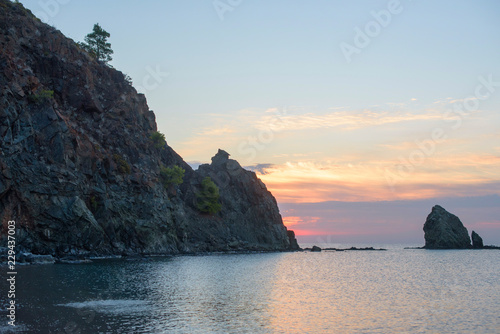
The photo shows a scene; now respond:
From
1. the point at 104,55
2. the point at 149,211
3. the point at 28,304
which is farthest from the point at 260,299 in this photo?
the point at 104,55

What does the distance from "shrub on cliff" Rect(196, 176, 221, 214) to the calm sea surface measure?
69.3m

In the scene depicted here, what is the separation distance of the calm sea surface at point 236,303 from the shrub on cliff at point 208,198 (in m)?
69.3

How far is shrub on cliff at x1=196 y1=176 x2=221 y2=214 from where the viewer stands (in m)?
145

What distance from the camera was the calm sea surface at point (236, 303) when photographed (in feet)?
118

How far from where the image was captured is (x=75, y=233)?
87.3 meters

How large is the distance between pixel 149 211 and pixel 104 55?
61.3 m

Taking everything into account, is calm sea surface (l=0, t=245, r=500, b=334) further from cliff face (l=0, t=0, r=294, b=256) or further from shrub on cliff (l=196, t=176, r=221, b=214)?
shrub on cliff (l=196, t=176, r=221, b=214)

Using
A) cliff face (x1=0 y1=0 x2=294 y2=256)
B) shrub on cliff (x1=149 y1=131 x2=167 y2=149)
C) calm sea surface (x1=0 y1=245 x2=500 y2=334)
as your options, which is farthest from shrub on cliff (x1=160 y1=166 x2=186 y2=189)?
calm sea surface (x1=0 y1=245 x2=500 y2=334)

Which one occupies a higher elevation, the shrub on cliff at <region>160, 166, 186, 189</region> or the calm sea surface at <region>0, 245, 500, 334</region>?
the shrub on cliff at <region>160, 166, 186, 189</region>

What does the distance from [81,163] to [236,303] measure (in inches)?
2492

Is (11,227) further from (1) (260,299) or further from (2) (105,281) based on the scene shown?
(1) (260,299)

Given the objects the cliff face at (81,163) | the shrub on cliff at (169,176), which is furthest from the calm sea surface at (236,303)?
the shrub on cliff at (169,176)

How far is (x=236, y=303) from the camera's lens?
47969 millimetres

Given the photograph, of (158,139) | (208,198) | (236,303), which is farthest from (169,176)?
(236,303)
